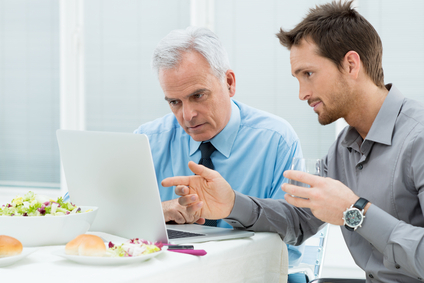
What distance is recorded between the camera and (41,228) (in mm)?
1088

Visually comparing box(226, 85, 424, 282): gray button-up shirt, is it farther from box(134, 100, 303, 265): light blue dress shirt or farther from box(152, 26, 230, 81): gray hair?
box(152, 26, 230, 81): gray hair

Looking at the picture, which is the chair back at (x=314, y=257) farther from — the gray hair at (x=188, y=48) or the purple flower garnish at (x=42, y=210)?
the purple flower garnish at (x=42, y=210)

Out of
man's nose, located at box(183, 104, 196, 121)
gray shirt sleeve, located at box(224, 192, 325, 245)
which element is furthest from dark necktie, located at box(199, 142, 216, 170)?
gray shirt sleeve, located at box(224, 192, 325, 245)

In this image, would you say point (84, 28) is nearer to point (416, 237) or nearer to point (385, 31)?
point (385, 31)

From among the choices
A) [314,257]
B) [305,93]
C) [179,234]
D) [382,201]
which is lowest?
[314,257]

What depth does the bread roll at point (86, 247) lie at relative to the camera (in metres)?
0.93

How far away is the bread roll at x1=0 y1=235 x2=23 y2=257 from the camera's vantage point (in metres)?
0.90

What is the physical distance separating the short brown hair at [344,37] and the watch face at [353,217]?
1.69 feet

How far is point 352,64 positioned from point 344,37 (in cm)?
10

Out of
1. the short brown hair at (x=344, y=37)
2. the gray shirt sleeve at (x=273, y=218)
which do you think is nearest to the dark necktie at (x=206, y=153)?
the gray shirt sleeve at (x=273, y=218)

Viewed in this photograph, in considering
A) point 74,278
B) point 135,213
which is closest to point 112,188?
point 135,213

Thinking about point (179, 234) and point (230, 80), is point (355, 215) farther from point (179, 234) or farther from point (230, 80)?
point (230, 80)

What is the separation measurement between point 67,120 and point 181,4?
57.9 inches

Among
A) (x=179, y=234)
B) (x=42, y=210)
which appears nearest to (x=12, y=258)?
(x=42, y=210)
